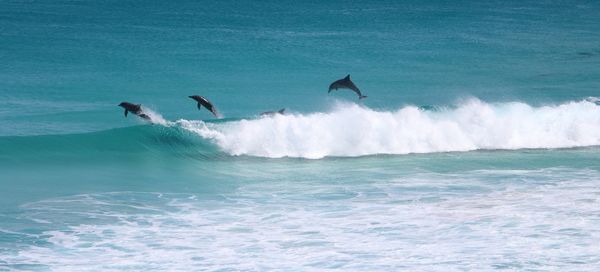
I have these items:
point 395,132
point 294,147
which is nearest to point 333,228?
point 294,147

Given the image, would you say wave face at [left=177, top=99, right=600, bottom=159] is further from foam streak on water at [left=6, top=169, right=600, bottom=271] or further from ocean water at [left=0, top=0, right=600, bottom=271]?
foam streak on water at [left=6, top=169, right=600, bottom=271]

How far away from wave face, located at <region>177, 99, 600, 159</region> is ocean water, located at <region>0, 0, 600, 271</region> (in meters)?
0.06

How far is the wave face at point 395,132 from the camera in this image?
20969mm

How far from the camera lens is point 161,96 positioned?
28.0 m

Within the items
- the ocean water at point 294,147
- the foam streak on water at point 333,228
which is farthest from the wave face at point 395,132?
the foam streak on water at point 333,228

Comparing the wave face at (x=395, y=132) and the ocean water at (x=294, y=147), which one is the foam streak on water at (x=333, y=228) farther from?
the wave face at (x=395, y=132)

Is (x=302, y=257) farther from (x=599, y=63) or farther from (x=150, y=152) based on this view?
(x=599, y=63)

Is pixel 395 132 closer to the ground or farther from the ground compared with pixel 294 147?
farther from the ground

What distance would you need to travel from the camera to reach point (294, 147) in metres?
20.9

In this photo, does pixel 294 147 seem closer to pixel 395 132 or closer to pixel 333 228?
pixel 395 132

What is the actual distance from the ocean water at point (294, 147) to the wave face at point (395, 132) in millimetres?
60

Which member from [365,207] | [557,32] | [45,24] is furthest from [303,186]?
[557,32]

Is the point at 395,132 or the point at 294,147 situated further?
the point at 395,132

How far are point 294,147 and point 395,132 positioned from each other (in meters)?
2.48
